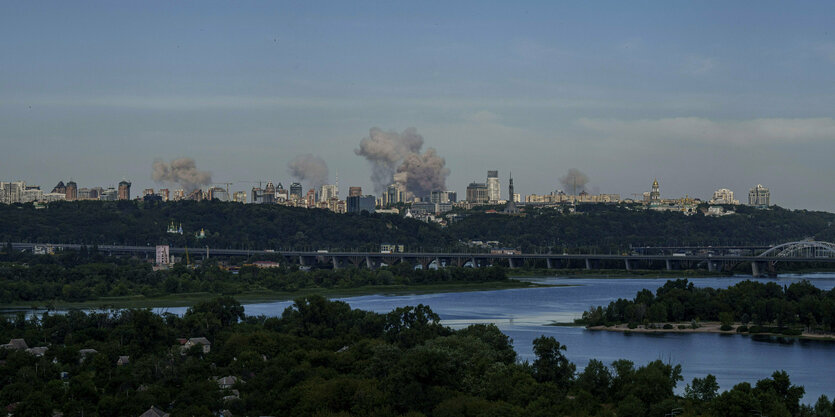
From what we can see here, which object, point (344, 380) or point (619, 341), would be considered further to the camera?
point (619, 341)

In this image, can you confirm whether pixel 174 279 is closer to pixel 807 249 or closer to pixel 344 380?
pixel 344 380

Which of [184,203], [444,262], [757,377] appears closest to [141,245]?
[184,203]

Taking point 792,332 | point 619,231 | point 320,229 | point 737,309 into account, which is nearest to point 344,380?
point 792,332

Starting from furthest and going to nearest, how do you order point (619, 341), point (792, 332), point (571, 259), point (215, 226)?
point (215, 226) → point (571, 259) → point (792, 332) → point (619, 341)

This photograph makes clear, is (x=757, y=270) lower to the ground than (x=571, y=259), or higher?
lower

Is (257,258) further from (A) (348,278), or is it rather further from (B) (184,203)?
(B) (184,203)

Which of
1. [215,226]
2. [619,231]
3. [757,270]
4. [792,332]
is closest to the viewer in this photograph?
A: [792,332]
